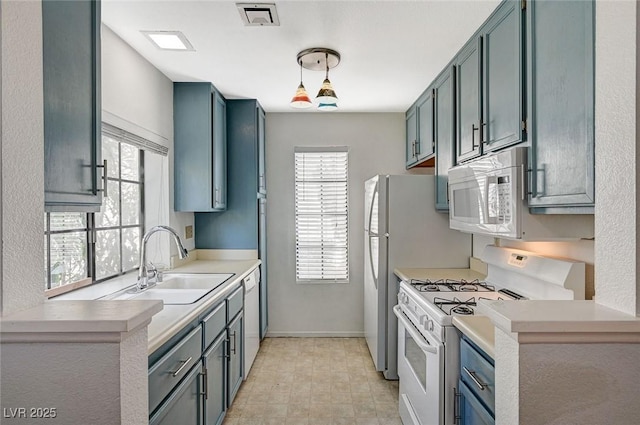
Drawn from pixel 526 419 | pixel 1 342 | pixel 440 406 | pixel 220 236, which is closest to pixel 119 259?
pixel 220 236

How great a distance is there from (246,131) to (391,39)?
5.84 feet

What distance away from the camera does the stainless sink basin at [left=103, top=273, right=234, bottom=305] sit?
6.95ft

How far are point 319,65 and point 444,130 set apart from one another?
1.01 m

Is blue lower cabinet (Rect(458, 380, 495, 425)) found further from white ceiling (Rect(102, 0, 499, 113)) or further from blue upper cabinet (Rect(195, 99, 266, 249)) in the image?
blue upper cabinet (Rect(195, 99, 266, 249))

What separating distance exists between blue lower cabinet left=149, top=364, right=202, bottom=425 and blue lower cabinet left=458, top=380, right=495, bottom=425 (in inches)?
48.7

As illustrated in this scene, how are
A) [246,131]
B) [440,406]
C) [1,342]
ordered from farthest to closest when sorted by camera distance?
[246,131] < [440,406] < [1,342]

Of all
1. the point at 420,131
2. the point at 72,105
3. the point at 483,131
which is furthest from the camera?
the point at 420,131

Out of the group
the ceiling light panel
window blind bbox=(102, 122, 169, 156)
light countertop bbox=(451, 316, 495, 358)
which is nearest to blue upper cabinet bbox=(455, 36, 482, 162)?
light countertop bbox=(451, 316, 495, 358)

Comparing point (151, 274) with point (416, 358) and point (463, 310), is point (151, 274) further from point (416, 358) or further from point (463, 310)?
point (463, 310)

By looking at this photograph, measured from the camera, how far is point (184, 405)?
170 cm

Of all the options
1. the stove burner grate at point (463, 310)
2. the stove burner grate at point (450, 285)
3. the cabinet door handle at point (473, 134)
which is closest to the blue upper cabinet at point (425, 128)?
the cabinet door handle at point (473, 134)

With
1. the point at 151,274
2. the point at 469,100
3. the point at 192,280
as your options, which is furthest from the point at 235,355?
the point at 469,100

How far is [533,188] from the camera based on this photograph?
1557 mm

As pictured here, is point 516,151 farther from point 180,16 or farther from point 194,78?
point 194,78
